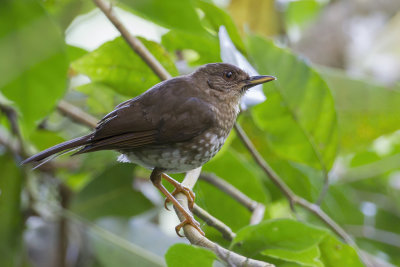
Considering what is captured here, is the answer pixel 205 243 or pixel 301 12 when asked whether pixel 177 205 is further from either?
pixel 301 12

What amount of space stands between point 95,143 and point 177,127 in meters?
0.30

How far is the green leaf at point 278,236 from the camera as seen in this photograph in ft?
5.57

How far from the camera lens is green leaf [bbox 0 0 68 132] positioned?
2.10 m

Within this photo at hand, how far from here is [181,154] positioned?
199 cm

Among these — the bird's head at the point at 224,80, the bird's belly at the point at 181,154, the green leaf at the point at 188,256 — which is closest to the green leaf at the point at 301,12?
the bird's head at the point at 224,80

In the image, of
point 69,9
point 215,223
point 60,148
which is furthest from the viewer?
point 69,9

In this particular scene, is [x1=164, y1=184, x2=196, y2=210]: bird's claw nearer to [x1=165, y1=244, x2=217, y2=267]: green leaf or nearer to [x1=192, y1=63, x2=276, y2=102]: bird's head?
[x1=192, y1=63, x2=276, y2=102]: bird's head

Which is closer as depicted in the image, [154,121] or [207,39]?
[154,121]

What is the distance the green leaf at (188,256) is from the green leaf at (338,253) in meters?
0.72

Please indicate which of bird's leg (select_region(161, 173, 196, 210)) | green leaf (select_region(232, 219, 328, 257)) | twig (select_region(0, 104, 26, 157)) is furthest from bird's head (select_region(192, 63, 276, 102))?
twig (select_region(0, 104, 26, 157))

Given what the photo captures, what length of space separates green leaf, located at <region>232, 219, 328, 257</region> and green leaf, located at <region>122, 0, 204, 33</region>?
0.63 metres

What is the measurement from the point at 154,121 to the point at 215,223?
0.38 metres

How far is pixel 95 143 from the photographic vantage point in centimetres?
179

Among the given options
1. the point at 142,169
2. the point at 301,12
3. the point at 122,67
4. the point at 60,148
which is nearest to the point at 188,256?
the point at 60,148
